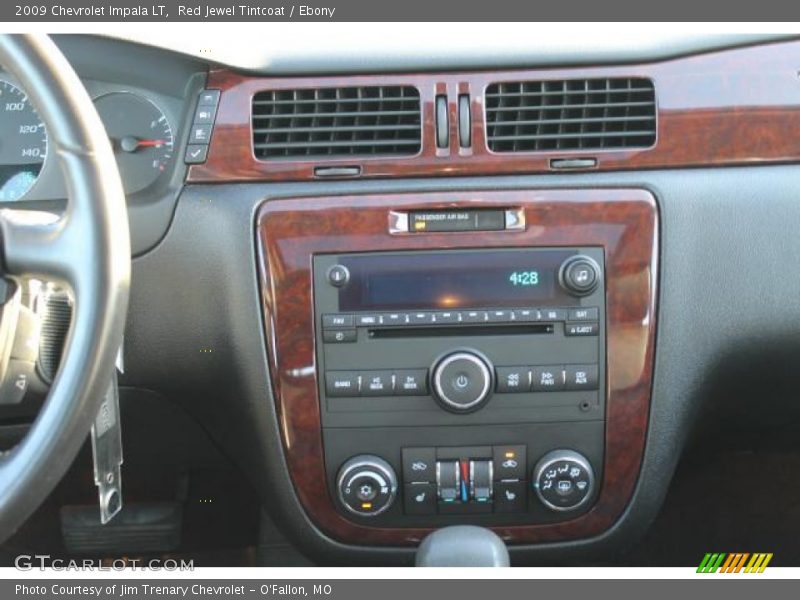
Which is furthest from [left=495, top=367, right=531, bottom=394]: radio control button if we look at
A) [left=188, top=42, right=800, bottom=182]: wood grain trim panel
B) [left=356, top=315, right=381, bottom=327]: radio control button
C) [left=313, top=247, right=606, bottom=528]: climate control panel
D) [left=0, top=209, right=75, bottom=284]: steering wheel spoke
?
[left=0, top=209, right=75, bottom=284]: steering wheel spoke

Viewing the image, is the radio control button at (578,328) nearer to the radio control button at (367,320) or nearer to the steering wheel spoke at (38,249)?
the radio control button at (367,320)

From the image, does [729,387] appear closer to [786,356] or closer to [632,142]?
[786,356]

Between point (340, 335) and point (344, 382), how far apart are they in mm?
89

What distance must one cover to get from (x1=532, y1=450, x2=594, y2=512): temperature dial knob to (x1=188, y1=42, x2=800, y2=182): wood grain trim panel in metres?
0.54

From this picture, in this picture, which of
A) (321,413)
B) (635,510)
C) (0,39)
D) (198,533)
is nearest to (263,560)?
(198,533)

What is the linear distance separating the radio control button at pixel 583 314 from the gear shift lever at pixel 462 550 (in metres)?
0.43

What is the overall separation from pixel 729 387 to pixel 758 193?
1.28 feet

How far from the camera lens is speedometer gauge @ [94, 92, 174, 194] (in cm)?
207

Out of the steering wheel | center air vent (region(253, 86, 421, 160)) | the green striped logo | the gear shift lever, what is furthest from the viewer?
the green striped logo

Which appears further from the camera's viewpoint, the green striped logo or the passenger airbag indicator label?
the green striped logo

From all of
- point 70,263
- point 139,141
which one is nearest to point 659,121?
point 139,141

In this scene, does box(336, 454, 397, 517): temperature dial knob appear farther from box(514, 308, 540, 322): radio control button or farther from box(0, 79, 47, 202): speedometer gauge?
box(0, 79, 47, 202): speedometer gauge

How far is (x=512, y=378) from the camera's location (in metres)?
2.03

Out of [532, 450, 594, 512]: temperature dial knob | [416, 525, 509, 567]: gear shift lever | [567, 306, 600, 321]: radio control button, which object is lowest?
[416, 525, 509, 567]: gear shift lever
